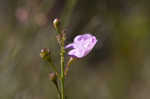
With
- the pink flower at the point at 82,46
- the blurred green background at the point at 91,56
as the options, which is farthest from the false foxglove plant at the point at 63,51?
the blurred green background at the point at 91,56

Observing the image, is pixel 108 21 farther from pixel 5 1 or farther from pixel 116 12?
pixel 5 1

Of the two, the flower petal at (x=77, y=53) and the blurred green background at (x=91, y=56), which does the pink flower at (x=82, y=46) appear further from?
the blurred green background at (x=91, y=56)

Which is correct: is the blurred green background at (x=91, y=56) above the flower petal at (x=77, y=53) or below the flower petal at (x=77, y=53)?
above

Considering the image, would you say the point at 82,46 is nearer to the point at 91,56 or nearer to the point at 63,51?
the point at 63,51

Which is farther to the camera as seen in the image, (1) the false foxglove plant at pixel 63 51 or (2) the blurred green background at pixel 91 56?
(2) the blurred green background at pixel 91 56

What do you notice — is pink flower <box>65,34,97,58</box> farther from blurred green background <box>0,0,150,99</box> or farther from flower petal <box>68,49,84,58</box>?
blurred green background <box>0,0,150,99</box>

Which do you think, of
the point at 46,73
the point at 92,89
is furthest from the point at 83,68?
the point at 46,73

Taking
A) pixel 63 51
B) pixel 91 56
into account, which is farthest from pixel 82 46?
pixel 91 56
